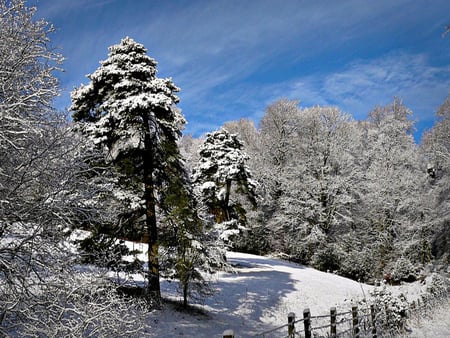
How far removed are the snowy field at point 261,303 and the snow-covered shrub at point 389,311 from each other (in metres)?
0.54

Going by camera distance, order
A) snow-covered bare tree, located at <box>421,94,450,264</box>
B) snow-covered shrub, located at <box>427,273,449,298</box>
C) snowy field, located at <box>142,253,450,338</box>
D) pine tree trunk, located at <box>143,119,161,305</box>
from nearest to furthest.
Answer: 1. snowy field, located at <box>142,253,450,338</box>
2. pine tree trunk, located at <box>143,119,161,305</box>
3. snow-covered shrub, located at <box>427,273,449,298</box>
4. snow-covered bare tree, located at <box>421,94,450,264</box>

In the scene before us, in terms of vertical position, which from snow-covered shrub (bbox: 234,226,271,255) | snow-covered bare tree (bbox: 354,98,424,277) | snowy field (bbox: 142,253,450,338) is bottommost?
snowy field (bbox: 142,253,450,338)

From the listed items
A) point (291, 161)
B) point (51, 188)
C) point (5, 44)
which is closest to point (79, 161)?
point (51, 188)

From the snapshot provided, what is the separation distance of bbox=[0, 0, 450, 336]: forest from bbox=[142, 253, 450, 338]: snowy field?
1.16m

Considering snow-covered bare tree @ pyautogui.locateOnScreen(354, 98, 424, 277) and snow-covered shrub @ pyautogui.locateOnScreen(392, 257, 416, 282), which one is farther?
snow-covered bare tree @ pyautogui.locateOnScreen(354, 98, 424, 277)

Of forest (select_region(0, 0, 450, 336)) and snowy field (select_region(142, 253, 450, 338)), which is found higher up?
forest (select_region(0, 0, 450, 336))

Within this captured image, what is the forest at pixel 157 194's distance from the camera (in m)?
6.77

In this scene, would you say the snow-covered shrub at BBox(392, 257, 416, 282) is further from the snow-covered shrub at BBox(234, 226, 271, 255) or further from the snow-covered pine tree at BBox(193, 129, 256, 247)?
the snow-covered shrub at BBox(234, 226, 271, 255)

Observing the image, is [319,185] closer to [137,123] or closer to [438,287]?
[438,287]

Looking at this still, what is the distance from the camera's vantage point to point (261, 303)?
17000mm

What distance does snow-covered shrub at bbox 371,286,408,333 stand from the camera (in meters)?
12.4

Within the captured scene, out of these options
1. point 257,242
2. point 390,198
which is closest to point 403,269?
point 390,198

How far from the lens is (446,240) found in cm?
2698

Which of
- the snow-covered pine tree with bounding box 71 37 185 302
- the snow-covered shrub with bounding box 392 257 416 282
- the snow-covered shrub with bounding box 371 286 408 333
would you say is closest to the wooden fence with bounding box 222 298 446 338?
the snow-covered shrub with bounding box 371 286 408 333
